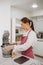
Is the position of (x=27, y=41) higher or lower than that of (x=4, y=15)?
lower

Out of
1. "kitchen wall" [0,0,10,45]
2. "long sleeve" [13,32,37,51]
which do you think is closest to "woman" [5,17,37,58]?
"long sleeve" [13,32,37,51]

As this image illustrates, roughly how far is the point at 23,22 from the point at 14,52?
0.35 metres

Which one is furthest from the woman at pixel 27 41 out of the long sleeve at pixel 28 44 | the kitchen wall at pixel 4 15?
the kitchen wall at pixel 4 15

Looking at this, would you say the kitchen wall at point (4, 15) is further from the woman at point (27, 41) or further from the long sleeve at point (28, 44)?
the long sleeve at point (28, 44)

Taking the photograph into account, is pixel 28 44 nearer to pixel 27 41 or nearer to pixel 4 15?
pixel 27 41

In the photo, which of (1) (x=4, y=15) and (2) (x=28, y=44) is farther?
(1) (x=4, y=15)

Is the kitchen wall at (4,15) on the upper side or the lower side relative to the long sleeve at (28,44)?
upper

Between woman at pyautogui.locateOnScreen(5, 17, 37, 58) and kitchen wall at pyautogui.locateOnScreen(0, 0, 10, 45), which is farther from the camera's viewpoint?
kitchen wall at pyautogui.locateOnScreen(0, 0, 10, 45)

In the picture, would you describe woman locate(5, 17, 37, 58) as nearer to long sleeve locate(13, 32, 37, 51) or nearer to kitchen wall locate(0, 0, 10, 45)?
long sleeve locate(13, 32, 37, 51)

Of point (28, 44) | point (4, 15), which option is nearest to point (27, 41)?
point (28, 44)

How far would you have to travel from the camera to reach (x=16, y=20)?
116 inches

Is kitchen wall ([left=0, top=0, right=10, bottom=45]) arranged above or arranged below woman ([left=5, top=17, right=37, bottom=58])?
above

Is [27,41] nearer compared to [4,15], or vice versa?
[27,41]

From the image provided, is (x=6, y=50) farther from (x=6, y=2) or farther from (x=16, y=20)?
(x=16, y=20)
